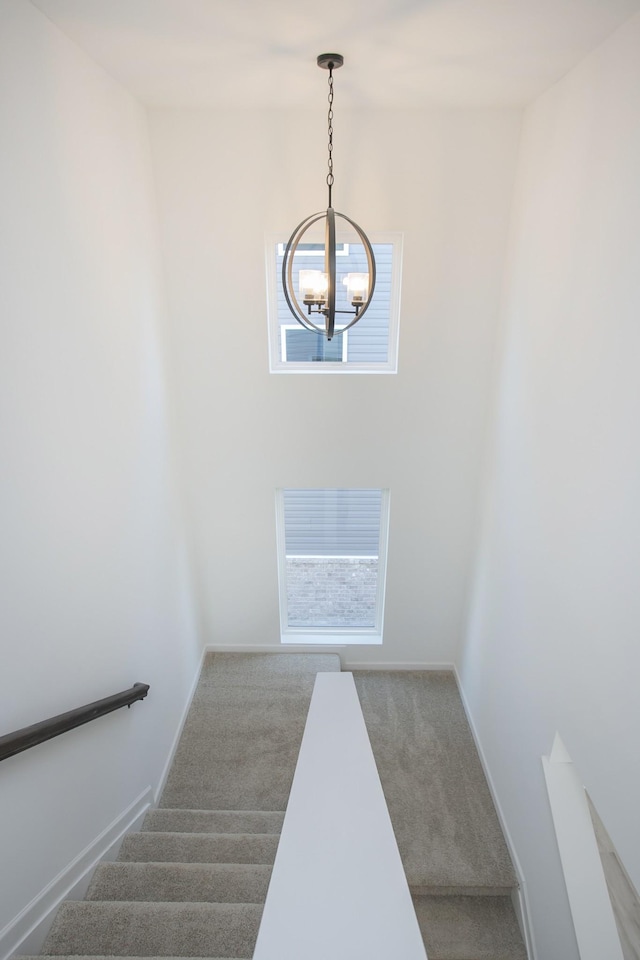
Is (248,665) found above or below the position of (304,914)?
below

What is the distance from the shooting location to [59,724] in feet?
6.64

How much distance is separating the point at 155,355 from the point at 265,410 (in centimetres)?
87

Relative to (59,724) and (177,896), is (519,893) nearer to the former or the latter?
(177,896)

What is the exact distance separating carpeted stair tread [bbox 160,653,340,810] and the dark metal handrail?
4.27ft

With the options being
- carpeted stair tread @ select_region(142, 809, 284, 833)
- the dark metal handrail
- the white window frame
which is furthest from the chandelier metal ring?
carpeted stair tread @ select_region(142, 809, 284, 833)

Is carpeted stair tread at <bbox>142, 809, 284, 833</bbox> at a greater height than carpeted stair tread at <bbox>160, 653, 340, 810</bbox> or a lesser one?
greater

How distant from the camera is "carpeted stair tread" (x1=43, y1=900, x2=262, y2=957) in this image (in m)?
1.93

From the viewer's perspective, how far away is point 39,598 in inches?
80.0

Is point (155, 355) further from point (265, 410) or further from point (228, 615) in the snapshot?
point (228, 615)

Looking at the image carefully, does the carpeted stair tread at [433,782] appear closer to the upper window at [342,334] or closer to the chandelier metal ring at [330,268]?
the upper window at [342,334]

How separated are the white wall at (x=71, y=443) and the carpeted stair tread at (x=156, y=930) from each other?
207 mm

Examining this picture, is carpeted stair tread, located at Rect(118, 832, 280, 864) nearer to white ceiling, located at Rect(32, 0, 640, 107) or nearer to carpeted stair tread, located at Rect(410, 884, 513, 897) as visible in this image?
carpeted stair tread, located at Rect(410, 884, 513, 897)

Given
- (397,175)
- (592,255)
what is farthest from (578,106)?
(397,175)

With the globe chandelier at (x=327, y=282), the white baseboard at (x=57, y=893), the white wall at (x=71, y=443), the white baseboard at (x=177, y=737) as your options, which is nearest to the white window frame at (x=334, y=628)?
the white baseboard at (x=177, y=737)
